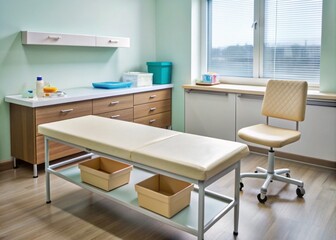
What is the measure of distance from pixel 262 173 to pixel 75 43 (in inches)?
88.8

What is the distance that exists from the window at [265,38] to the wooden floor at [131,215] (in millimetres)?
1394

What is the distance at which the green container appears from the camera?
448cm

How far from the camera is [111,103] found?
12.3 ft

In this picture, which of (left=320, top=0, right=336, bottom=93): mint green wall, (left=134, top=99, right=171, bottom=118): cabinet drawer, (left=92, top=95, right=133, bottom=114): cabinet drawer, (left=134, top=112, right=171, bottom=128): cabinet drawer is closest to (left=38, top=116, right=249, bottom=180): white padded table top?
(left=92, top=95, right=133, bottom=114): cabinet drawer

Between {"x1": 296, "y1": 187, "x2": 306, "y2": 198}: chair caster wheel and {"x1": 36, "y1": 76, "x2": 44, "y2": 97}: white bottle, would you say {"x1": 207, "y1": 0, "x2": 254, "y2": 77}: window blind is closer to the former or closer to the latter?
{"x1": 296, "y1": 187, "x2": 306, "y2": 198}: chair caster wheel

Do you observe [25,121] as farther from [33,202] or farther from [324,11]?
[324,11]

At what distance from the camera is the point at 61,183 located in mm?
3115

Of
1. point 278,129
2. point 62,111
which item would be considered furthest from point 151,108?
point 278,129

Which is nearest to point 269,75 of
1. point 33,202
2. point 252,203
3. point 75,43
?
point 252,203

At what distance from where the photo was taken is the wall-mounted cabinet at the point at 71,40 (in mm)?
3301

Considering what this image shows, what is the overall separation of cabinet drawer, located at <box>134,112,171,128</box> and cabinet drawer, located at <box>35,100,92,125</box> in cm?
76

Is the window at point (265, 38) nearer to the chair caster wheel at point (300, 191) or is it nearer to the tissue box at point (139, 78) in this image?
the tissue box at point (139, 78)

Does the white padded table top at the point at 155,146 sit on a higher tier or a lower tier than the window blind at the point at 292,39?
lower

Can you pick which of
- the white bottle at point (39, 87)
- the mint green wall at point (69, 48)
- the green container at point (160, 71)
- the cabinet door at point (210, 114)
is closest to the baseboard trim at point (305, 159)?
the cabinet door at point (210, 114)
